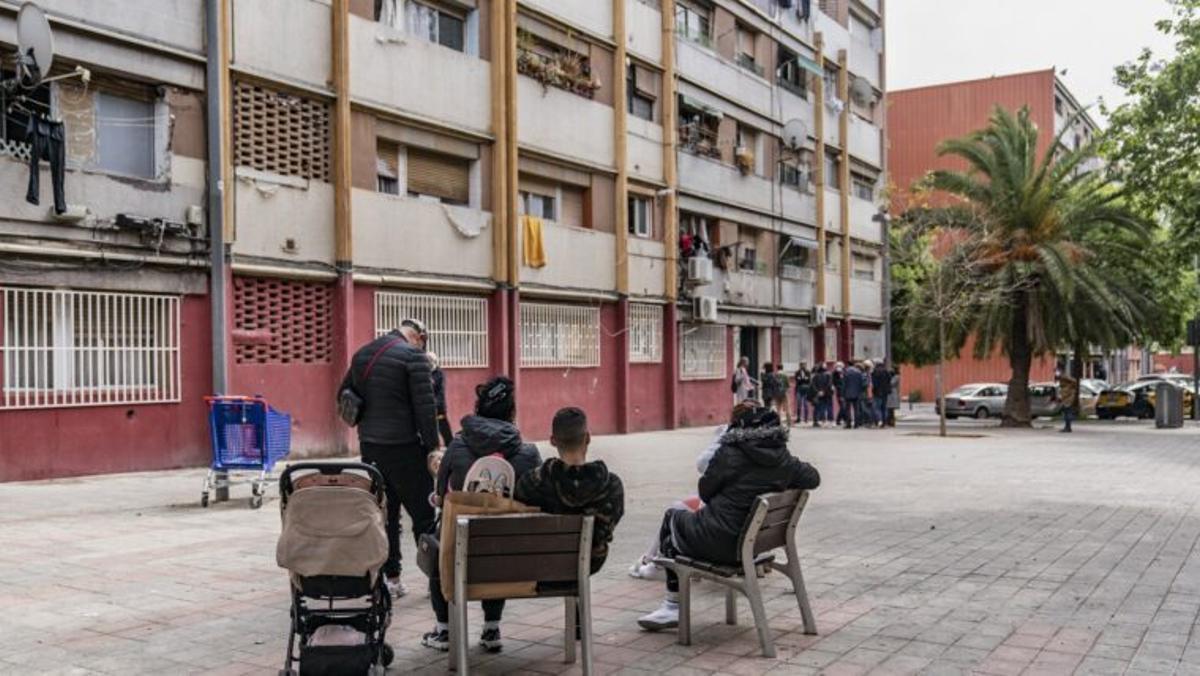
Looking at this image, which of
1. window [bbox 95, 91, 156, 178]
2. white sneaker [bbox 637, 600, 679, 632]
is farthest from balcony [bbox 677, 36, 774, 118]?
white sneaker [bbox 637, 600, 679, 632]

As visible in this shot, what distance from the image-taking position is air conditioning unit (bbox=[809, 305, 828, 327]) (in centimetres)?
3300

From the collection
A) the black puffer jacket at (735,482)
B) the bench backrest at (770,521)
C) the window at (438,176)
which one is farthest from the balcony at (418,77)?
the bench backrest at (770,521)

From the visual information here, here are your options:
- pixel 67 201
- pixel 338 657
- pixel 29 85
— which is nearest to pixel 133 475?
pixel 67 201

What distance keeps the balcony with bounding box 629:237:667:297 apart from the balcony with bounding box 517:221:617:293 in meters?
0.74

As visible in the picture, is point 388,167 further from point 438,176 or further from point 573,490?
point 573,490

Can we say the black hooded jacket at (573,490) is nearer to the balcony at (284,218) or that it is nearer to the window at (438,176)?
the balcony at (284,218)

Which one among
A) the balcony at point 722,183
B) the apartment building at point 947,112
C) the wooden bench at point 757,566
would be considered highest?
the apartment building at point 947,112

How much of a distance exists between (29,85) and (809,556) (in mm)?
10917

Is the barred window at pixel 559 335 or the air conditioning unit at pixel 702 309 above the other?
the air conditioning unit at pixel 702 309

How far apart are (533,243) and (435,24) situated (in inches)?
181

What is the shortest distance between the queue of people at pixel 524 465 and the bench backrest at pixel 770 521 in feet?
0.26

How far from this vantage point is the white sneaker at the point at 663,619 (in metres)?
5.88

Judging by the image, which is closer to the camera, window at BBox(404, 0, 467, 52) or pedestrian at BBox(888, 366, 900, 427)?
window at BBox(404, 0, 467, 52)

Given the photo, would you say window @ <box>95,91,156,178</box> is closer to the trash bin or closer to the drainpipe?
the drainpipe
